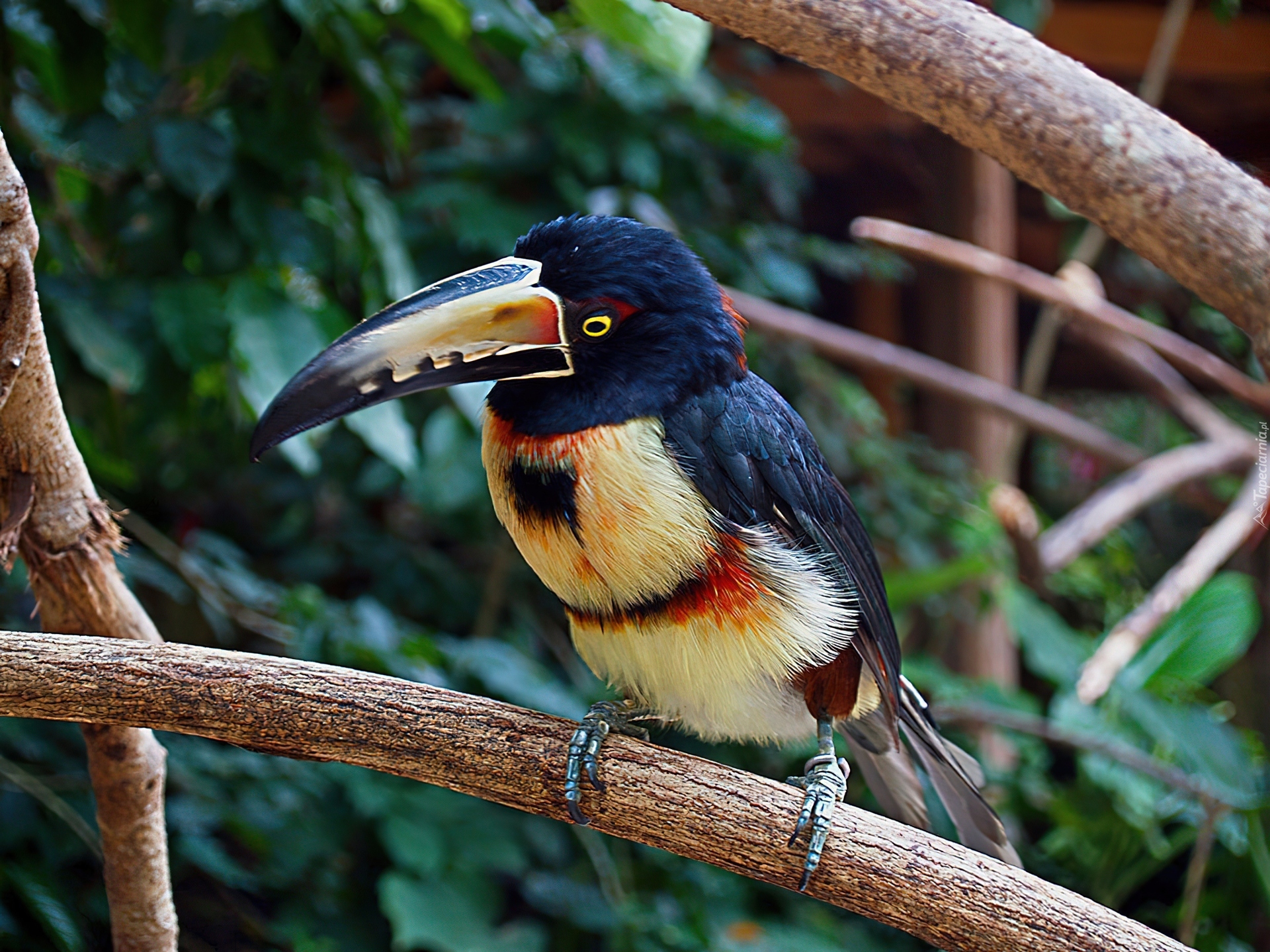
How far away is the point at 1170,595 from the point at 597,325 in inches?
68.0

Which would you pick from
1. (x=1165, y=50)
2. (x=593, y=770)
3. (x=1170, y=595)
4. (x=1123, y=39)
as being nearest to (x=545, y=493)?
(x=593, y=770)

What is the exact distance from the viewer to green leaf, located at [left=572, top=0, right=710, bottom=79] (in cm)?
165

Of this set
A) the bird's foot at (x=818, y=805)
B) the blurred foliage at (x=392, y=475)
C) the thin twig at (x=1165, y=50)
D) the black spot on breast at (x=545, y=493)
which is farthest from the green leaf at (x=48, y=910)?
the thin twig at (x=1165, y=50)

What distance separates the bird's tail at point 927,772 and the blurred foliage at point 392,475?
2.35 feet

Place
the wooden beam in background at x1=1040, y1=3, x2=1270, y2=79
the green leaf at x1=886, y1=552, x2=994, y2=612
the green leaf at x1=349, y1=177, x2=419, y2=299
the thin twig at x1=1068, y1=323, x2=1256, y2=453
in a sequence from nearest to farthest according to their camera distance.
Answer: the green leaf at x1=349, y1=177, x2=419, y2=299 → the green leaf at x1=886, y1=552, x2=994, y2=612 → the thin twig at x1=1068, y1=323, x2=1256, y2=453 → the wooden beam in background at x1=1040, y1=3, x2=1270, y2=79

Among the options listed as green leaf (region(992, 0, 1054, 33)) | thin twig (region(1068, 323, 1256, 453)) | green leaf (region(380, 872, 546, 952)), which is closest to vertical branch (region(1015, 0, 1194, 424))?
thin twig (region(1068, 323, 1256, 453))

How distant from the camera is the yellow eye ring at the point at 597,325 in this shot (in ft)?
4.24

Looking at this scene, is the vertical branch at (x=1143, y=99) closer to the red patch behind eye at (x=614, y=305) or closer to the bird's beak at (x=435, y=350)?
the red patch behind eye at (x=614, y=305)

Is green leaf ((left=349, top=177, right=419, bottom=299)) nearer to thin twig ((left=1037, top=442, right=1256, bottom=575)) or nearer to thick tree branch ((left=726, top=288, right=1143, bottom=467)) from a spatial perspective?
thick tree branch ((left=726, top=288, right=1143, bottom=467))

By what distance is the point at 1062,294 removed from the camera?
274cm

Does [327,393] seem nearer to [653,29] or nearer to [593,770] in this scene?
[593,770]

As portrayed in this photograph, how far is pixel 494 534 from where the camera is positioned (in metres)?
2.86

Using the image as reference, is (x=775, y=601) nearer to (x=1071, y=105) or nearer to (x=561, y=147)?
(x=1071, y=105)

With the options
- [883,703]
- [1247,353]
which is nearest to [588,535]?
[883,703]
